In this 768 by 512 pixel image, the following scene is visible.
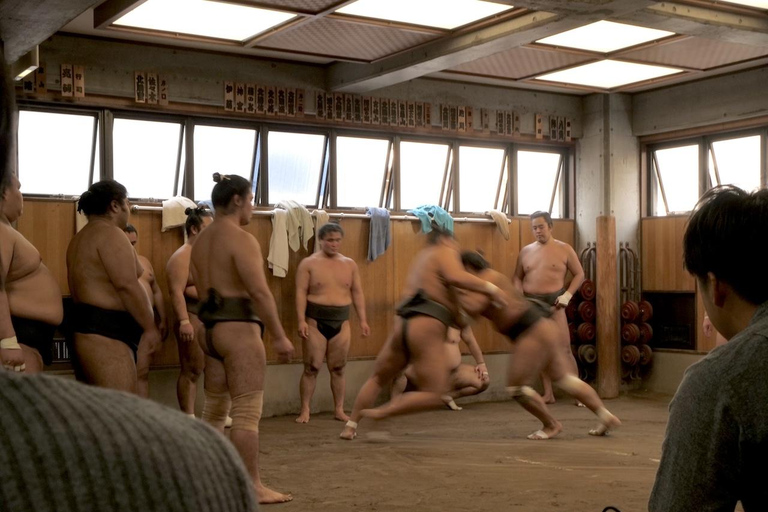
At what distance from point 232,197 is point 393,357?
1.73 meters

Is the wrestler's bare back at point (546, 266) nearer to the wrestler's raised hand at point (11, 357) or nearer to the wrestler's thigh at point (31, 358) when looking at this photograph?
the wrestler's thigh at point (31, 358)

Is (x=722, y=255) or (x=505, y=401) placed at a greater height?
(x=722, y=255)

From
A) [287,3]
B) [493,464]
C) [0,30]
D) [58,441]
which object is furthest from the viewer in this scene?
[287,3]

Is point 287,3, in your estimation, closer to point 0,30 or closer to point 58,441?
point 0,30

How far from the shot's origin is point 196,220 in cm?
693

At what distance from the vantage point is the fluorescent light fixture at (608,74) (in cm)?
834

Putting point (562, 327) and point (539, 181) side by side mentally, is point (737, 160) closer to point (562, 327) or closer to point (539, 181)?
point (539, 181)

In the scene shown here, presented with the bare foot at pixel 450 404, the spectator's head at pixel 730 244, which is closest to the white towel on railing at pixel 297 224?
the bare foot at pixel 450 404

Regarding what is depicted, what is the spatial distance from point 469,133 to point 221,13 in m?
3.69

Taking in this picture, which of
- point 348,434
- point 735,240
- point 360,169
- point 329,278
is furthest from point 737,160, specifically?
point 735,240

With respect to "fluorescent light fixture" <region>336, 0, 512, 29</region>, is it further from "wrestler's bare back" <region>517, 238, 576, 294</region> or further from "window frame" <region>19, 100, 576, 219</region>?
"wrestler's bare back" <region>517, 238, 576, 294</region>

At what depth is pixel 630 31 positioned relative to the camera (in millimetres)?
6949

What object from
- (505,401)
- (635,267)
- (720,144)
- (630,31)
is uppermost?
(630,31)

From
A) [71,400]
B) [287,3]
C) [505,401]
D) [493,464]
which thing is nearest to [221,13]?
[287,3]
